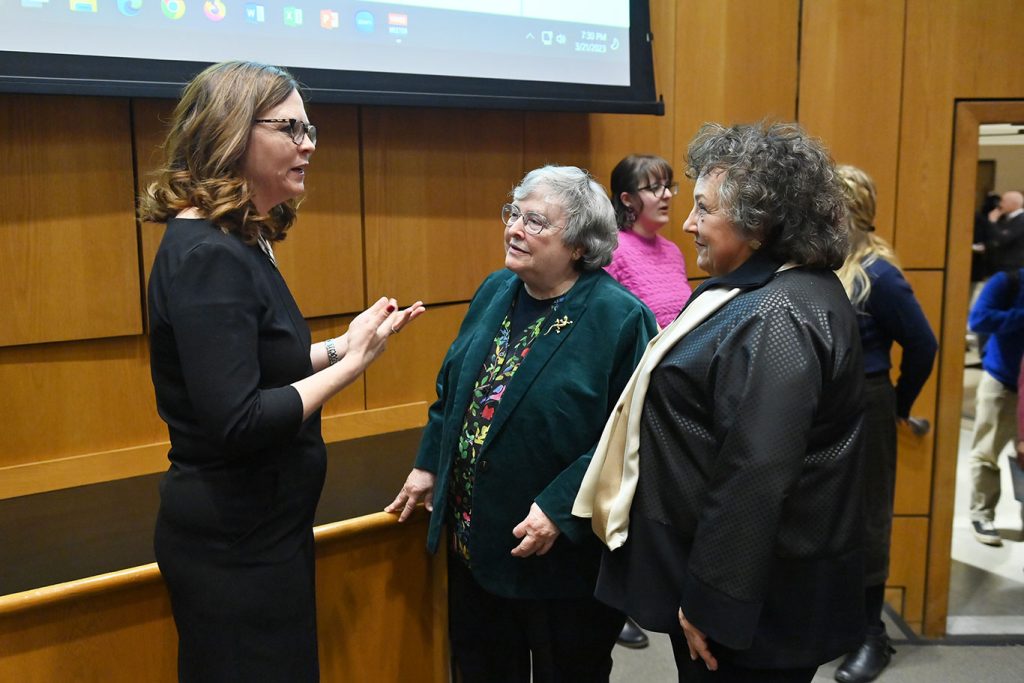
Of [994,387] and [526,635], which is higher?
[994,387]

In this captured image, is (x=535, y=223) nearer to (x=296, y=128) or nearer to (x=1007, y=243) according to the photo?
(x=296, y=128)

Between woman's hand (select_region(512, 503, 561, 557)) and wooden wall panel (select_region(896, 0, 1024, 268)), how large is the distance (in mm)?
2263

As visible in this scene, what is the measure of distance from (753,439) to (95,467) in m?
1.65

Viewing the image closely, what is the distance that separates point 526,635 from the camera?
1.95m

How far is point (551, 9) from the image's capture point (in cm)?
272

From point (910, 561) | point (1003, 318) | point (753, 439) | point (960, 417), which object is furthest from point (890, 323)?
point (753, 439)

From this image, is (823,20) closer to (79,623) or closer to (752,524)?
(752,524)

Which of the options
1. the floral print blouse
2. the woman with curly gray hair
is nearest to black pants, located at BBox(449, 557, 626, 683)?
the floral print blouse

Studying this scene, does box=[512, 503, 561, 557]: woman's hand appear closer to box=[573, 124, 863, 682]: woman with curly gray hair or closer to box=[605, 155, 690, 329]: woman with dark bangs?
box=[573, 124, 863, 682]: woman with curly gray hair

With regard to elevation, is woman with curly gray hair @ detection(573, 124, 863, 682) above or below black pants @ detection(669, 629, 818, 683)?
above

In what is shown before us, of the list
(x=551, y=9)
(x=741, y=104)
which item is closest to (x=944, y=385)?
(x=741, y=104)

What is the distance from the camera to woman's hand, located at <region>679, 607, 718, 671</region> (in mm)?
1409

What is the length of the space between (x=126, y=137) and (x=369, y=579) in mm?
1224

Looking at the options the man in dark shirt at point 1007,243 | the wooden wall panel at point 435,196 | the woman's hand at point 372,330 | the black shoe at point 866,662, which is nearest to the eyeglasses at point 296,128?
the woman's hand at point 372,330
